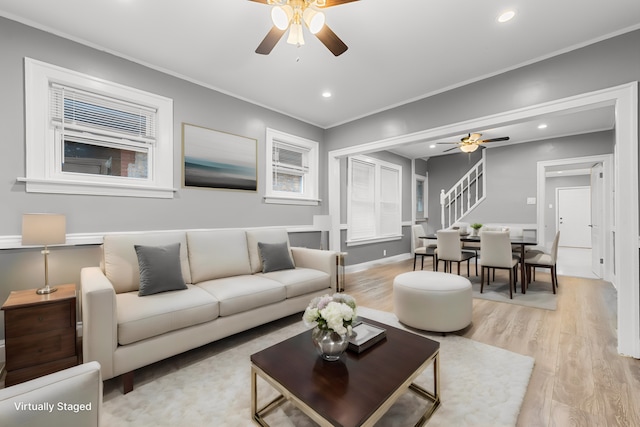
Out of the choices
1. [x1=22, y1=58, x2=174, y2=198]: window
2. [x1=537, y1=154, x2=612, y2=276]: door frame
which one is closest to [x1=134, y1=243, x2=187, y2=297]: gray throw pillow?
[x1=22, y1=58, x2=174, y2=198]: window

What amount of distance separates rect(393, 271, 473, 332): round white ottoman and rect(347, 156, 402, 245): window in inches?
104

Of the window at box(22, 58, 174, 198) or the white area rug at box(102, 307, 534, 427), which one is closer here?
the white area rug at box(102, 307, 534, 427)

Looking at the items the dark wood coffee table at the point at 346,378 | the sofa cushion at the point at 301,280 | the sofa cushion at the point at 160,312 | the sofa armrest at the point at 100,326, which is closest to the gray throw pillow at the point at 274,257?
the sofa cushion at the point at 301,280

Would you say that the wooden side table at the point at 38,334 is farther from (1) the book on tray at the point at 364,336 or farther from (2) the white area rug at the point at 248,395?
(1) the book on tray at the point at 364,336

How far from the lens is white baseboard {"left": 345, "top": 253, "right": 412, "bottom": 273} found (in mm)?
5400

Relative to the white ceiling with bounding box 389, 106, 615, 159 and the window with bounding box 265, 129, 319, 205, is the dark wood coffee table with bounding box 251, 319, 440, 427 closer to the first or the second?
the window with bounding box 265, 129, 319, 205

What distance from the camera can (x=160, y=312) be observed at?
6.51ft

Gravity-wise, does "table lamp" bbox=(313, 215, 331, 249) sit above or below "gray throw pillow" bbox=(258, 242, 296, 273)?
above

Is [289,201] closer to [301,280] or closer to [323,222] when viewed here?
[323,222]

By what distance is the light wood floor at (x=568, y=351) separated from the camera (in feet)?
5.32

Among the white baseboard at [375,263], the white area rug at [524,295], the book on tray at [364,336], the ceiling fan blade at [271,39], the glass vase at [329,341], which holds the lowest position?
the white area rug at [524,295]

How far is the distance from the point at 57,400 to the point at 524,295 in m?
4.79

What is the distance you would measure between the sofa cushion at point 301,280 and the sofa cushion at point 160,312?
767 mm

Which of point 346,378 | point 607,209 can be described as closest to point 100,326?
point 346,378
